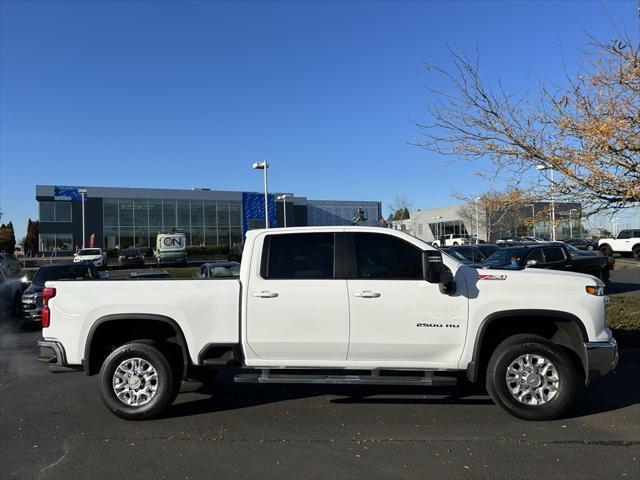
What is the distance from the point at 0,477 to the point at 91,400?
7.05ft

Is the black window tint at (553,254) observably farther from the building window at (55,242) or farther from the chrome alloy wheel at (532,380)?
the building window at (55,242)

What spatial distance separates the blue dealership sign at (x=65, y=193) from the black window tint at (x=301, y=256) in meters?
57.2

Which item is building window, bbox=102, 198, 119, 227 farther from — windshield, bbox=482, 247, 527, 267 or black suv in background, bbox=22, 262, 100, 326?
windshield, bbox=482, 247, 527, 267

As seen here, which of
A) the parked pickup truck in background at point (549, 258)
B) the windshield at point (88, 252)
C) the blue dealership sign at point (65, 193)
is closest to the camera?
the parked pickup truck in background at point (549, 258)

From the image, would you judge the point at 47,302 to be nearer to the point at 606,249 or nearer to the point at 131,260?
the point at 606,249

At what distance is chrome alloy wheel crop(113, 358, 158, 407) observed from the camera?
5.45 meters

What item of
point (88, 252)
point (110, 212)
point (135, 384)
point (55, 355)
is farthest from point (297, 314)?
point (110, 212)

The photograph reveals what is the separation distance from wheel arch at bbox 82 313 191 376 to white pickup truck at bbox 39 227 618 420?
2 centimetres

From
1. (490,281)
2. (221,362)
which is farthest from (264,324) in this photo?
(490,281)

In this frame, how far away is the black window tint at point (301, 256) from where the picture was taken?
5465 millimetres

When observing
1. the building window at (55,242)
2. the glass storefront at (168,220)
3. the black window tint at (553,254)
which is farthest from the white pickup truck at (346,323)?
the glass storefront at (168,220)

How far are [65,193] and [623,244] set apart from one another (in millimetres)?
53537

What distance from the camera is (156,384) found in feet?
17.9

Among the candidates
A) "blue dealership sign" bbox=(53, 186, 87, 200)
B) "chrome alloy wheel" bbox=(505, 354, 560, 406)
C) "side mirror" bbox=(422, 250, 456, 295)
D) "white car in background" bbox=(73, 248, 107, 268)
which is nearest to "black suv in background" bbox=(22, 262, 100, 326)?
"side mirror" bbox=(422, 250, 456, 295)
